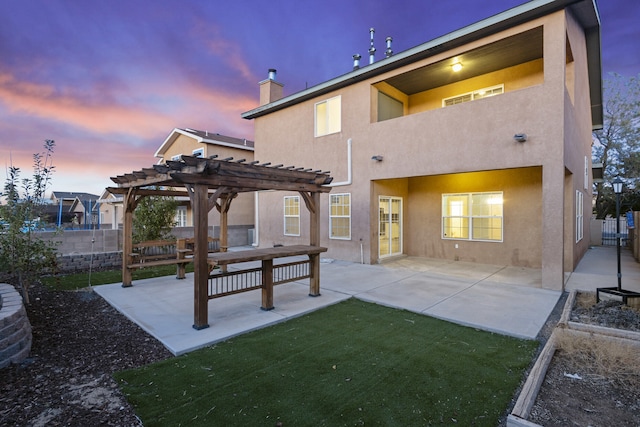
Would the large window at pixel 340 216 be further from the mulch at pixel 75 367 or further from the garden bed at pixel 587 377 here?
the mulch at pixel 75 367

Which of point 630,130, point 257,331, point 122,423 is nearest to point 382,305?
point 257,331

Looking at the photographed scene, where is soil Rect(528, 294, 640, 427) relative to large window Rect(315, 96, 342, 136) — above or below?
below

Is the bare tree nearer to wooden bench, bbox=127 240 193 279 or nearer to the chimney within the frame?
the chimney

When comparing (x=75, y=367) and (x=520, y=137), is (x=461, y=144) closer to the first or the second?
(x=520, y=137)

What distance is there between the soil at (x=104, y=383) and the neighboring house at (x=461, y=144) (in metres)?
4.08

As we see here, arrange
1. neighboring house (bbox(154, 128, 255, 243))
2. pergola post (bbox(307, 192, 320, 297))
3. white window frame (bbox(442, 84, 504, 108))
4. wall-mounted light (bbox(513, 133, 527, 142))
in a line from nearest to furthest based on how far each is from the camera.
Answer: pergola post (bbox(307, 192, 320, 297)) → wall-mounted light (bbox(513, 133, 527, 142)) → white window frame (bbox(442, 84, 504, 108)) → neighboring house (bbox(154, 128, 255, 243))

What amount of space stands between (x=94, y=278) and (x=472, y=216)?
11.2 meters

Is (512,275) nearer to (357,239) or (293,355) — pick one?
(357,239)

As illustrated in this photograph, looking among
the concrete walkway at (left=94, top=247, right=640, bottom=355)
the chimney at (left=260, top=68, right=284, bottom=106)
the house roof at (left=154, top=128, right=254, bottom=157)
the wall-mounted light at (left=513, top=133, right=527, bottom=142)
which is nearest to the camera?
the concrete walkway at (left=94, top=247, right=640, bottom=355)

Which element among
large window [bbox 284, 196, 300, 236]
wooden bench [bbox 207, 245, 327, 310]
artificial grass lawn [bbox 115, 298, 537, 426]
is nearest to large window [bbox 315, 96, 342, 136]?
large window [bbox 284, 196, 300, 236]

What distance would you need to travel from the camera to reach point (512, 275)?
27.2 ft

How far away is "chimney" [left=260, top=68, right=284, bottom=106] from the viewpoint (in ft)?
46.2

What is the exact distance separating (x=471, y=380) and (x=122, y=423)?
3.26m

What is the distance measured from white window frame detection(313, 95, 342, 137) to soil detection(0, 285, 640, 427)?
28.2ft
